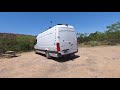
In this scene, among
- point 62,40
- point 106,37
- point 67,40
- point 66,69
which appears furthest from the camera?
point 106,37

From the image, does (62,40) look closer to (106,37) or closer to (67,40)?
(67,40)

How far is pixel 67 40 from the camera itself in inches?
508

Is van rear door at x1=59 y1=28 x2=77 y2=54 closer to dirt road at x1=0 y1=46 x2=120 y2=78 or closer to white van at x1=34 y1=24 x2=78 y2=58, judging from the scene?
white van at x1=34 y1=24 x2=78 y2=58

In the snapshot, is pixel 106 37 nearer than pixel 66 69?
No

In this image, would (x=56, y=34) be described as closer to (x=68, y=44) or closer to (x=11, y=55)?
(x=68, y=44)

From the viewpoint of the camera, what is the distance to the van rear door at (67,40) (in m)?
12.5

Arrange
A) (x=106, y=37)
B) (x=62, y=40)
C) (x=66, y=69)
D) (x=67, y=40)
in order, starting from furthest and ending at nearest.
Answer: (x=106, y=37)
(x=67, y=40)
(x=62, y=40)
(x=66, y=69)

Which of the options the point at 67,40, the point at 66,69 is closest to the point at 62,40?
the point at 67,40

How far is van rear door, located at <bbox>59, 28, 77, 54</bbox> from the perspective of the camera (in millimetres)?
12531

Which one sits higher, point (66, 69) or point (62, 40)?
point (62, 40)

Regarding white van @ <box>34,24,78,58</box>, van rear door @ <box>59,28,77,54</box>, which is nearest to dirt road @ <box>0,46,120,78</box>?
white van @ <box>34,24,78,58</box>
